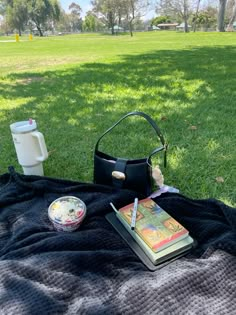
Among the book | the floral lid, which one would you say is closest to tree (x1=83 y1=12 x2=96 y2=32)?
the floral lid

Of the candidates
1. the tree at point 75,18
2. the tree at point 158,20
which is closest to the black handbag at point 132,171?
the tree at point 158,20

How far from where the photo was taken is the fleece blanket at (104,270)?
92 cm

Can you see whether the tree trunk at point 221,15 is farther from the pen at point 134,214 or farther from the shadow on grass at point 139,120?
the pen at point 134,214

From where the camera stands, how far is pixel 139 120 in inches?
106

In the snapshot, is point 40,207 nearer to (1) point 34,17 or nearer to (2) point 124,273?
(2) point 124,273

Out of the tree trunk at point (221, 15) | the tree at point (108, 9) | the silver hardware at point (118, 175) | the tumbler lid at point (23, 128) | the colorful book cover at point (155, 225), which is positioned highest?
the tree at point (108, 9)

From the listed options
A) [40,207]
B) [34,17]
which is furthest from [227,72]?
[34,17]

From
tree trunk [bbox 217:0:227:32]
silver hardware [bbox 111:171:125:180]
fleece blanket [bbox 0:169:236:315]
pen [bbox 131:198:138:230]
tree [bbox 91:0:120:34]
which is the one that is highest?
tree [bbox 91:0:120:34]

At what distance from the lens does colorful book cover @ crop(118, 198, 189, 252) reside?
1.13 m

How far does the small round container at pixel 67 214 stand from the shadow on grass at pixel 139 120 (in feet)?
1.71

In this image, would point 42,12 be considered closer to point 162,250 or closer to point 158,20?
point 158,20

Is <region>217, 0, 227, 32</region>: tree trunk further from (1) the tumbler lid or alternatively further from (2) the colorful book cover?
(2) the colorful book cover

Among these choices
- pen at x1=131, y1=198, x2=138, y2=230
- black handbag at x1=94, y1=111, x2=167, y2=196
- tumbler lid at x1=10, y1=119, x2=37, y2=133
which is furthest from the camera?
tumbler lid at x1=10, y1=119, x2=37, y2=133

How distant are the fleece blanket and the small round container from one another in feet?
0.13
